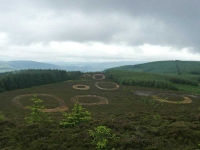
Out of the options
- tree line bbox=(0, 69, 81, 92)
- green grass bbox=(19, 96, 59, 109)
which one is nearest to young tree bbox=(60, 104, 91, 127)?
green grass bbox=(19, 96, 59, 109)

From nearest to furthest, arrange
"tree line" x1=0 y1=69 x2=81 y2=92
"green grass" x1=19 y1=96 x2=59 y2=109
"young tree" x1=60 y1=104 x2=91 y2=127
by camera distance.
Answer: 1. "young tree" x1=60 y1=104 x2=91 y2=127
2. "green grass" x1=19 y1=96 x2=59 y2=109
3. "tree line" x1=0 y1=69 x2=81 y2=92

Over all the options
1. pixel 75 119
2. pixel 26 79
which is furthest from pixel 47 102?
pixel 26 79

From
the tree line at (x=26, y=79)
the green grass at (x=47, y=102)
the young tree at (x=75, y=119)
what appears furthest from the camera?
the tree line at (x=26, y=79)

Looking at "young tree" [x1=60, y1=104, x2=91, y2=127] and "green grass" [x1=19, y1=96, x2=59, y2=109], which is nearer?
"young tree" [x1=60, y1=104, x2=91, y2=127]

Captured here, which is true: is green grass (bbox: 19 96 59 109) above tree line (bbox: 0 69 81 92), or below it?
below

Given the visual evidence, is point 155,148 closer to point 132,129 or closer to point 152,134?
point 152,134

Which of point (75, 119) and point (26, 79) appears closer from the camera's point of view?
point (75, 119)

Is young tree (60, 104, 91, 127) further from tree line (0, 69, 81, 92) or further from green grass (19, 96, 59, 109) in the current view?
tree line (0, 69, 81, 92)

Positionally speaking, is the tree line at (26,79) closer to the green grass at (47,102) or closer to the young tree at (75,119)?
the green grass at (47,102)

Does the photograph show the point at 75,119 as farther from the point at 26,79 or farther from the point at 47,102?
the point at 26,79

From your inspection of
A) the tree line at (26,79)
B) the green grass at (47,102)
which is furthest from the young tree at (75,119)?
the tree line at (26,79)

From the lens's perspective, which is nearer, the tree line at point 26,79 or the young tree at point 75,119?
the young tree at point 75,119

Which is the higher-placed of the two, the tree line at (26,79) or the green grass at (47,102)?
the tree line at (26,79)
